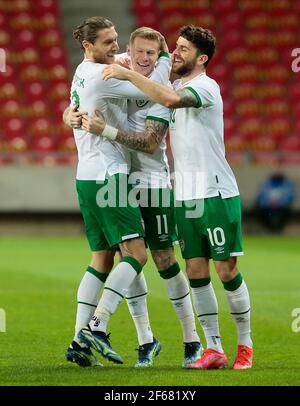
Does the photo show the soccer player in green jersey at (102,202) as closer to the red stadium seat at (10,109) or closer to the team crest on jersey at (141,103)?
the team crest on jersey at (141,103)

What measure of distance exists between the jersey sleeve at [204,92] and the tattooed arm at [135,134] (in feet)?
1.22

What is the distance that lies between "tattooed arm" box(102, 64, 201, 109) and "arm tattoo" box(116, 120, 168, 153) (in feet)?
1.14

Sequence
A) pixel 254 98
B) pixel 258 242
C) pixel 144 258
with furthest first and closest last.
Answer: pixel 254 98
pixel 258 242
pixel 144 258

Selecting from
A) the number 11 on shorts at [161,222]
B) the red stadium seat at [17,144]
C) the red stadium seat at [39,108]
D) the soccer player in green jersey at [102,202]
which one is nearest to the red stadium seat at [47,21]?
the red stadium seat at [39,108]

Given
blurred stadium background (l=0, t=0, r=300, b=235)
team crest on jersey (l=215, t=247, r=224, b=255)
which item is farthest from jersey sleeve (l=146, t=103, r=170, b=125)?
blurred stadium background (l=0, t=0, r=300, b=235)

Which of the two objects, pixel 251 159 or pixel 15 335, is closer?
pixel 15 335

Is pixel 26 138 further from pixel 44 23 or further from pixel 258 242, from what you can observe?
pixel 258 242

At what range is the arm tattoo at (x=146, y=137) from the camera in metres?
7.01

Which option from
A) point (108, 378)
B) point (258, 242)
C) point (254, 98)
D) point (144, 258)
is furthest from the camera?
point (254, 98)

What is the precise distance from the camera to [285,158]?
19.5 m

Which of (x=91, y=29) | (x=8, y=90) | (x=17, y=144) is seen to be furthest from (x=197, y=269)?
(x=8, y=90)

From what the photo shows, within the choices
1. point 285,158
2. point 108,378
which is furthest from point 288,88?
point 108,378

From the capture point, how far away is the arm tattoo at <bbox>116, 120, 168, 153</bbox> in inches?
276

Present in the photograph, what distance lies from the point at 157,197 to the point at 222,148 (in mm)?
564
